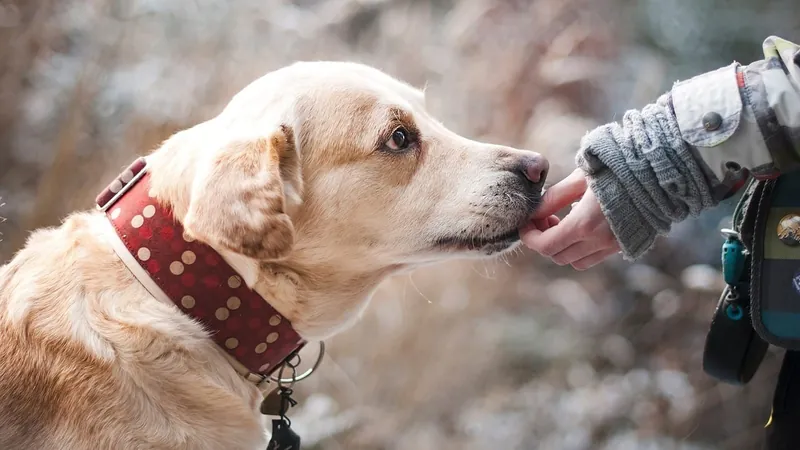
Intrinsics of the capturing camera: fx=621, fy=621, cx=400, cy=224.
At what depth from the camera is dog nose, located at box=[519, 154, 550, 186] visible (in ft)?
4.10

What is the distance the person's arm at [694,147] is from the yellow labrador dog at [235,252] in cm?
20

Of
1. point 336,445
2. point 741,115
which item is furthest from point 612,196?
point 336,445

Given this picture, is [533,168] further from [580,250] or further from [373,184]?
[373,184]

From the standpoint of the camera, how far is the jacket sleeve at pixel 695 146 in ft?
3.18

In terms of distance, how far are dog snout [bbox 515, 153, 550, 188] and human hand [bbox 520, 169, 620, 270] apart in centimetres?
5

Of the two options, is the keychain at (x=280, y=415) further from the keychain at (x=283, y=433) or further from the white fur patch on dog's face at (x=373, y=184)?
the white fur patch on dog's face at (x=373, y=184)

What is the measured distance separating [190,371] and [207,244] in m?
0.23

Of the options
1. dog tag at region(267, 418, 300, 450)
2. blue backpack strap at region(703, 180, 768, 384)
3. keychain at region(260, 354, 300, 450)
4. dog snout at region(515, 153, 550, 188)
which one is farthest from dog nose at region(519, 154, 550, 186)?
dog tag at region(267, 418, 300, 450)

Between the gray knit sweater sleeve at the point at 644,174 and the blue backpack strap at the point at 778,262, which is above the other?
the gray knit sweater sleeve at the point at 644,174

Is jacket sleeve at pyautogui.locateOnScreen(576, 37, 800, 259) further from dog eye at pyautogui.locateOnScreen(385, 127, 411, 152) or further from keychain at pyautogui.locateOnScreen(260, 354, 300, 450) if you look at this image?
keychain at pyautogui.locateOnScreen(260, 354, 300, 450)

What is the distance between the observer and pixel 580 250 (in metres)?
1.22

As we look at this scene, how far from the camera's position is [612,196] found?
107 centimetres

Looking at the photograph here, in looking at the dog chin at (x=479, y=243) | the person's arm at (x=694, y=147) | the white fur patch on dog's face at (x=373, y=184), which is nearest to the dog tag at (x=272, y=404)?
the white fur patch on dog's face at (x=373, y=184)

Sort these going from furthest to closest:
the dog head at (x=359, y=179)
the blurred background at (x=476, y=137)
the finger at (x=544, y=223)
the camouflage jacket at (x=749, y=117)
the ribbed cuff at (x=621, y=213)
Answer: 1. the blurred background at (x=476, y=137)
2. the finger at (x=544, y=223)
3. the dog head at (x=359, y=179)
4. the ribbed cuff at (x=621, y=213)
5. the camouflage jacket at (x=749, y=117)
